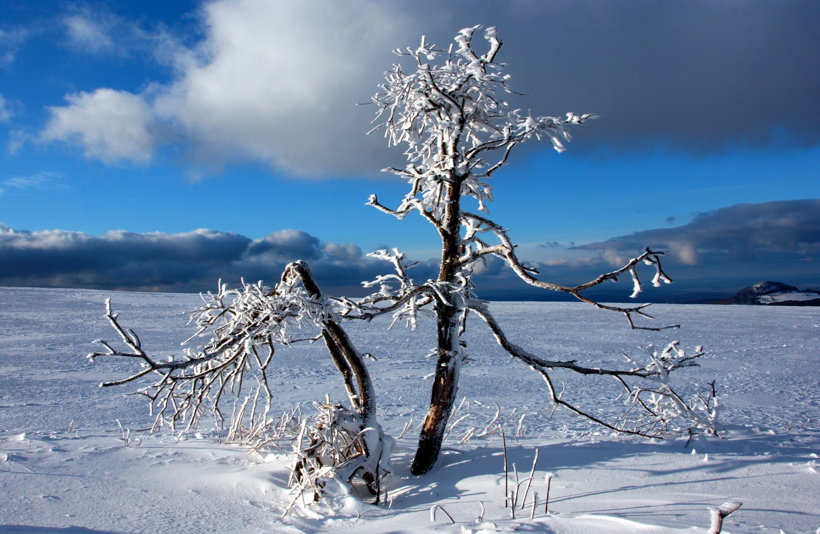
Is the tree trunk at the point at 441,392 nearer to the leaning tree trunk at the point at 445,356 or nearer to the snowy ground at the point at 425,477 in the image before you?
the leaning tree trunk at the point at 445,356

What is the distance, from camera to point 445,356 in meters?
4.53

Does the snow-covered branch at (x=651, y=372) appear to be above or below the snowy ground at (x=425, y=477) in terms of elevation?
above

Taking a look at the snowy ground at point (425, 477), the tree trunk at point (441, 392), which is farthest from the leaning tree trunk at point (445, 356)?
the snowy ground at point (425, 477)

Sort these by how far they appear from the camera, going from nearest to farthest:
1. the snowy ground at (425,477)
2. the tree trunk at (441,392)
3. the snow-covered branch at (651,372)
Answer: the snowy ground at (425,477) < the tree trunk at (441,392) < the snow-covered branch at (651,372)

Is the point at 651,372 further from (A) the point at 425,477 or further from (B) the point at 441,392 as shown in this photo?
(A) the point at 425,477

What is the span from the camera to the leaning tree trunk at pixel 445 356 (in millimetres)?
4379

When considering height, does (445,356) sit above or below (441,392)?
A: above

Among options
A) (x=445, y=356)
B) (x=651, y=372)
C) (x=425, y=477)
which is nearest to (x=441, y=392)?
(x=445, y=356)

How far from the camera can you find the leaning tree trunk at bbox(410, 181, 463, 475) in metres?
4.38

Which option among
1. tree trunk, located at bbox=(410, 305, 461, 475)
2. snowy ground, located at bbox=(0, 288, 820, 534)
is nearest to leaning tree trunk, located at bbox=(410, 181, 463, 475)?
tree trunk, located at bbox=(410, 305, 461, 475)

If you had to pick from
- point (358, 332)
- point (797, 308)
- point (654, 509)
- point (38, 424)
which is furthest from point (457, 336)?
point (797, 308)

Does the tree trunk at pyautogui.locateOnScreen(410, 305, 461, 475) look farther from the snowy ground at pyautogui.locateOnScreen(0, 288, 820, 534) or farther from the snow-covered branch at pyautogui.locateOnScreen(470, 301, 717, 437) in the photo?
the snow-covered branch at pyautogui.locateOnScreen(470, 301, 717, 437)

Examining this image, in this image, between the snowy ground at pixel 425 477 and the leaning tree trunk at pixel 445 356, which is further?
the leaning tree trunk at pixel 445 356

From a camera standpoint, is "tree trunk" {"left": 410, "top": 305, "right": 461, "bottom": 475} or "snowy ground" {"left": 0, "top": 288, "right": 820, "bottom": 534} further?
"tree trunk" {"left": 410, "top": 305, "right": 461, "bottom": 475}
